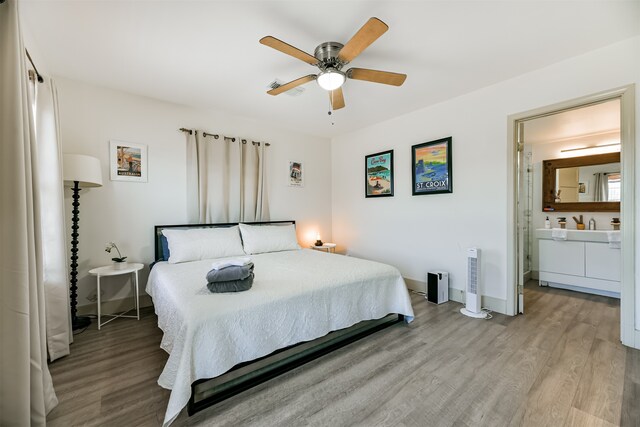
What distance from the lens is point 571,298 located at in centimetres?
364

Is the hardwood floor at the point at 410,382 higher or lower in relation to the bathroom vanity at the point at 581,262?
lower

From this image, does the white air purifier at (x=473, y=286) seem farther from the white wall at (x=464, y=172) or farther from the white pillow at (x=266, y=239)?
the white pillow at (x=266, y=239)

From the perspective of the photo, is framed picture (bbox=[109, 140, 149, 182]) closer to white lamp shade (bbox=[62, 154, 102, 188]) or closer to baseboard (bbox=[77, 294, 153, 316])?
white lamp shade (bbox=[62, 154, 102, 188])

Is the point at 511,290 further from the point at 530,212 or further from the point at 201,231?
the point at 201,231

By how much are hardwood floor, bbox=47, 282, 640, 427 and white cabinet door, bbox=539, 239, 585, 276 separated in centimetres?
141

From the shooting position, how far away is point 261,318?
5.90 feet

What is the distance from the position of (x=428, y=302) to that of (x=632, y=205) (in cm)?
214

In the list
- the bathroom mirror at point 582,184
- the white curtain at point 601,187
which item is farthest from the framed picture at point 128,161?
the white curtain at point 601,187

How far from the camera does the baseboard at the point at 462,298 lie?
3082 millimetres

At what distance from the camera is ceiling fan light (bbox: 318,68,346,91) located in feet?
7.17

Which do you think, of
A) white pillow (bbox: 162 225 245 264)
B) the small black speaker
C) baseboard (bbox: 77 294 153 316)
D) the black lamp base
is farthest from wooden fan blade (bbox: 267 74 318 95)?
the black lamp base

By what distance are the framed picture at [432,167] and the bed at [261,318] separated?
1625 millimetres

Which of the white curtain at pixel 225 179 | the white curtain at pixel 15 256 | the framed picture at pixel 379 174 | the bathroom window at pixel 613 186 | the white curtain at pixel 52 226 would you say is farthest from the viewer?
the framed picture at pixel 379 174

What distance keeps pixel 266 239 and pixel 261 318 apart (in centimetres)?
192
